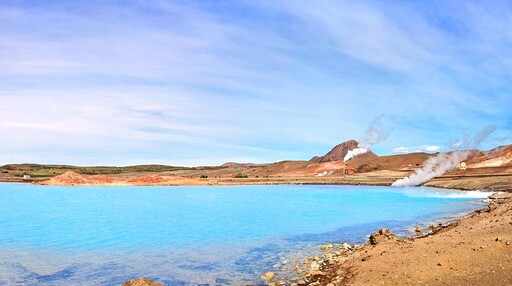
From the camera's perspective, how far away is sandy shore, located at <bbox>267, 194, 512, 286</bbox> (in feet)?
38.4

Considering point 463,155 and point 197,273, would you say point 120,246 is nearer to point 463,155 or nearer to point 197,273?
point 197,273

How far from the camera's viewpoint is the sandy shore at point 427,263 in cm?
1171

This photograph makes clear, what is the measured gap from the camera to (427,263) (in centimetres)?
1301

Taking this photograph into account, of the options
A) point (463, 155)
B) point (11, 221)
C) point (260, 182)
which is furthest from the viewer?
point (260, 182)

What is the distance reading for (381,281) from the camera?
40.0 feet

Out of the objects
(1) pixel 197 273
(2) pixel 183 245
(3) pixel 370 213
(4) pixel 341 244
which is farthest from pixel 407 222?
(1) pixel 197 273

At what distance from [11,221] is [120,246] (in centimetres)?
1719

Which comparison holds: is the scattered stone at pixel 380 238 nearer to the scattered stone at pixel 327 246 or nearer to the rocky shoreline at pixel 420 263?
the rocky shoreline at pixel 420 263

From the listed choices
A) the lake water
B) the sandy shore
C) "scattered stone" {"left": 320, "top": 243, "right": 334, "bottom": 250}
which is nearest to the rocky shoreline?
the sandy shore

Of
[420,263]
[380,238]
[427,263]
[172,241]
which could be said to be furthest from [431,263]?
[172,241]

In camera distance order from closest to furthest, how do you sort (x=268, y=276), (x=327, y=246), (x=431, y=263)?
(x=431, y=263)
(x=268, y=276)
(x=327, y=246)

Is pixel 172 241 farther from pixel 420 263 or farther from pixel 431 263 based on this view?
pixel 431 263

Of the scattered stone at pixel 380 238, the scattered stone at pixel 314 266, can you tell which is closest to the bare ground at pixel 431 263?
the scattered stone at pixel 314 266

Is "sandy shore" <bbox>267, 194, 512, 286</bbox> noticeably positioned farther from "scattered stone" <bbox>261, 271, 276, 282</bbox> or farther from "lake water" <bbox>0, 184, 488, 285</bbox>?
"lake water" <bbox>0, 184, 488, 285</bbox>
